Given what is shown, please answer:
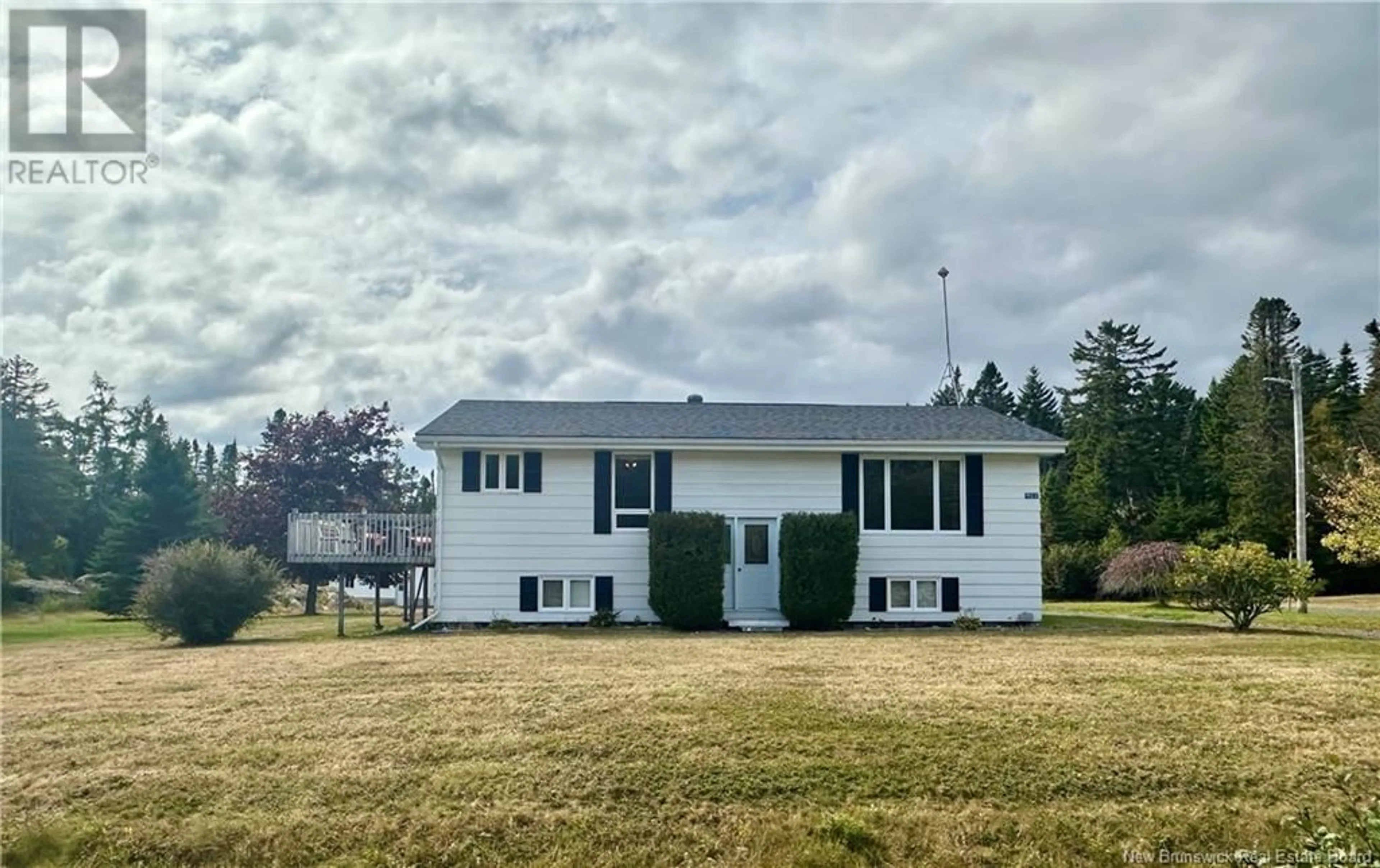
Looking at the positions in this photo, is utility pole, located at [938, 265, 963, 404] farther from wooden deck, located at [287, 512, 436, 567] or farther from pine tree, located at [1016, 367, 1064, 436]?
pine tree, located at [1016, 367, 1064, 436]

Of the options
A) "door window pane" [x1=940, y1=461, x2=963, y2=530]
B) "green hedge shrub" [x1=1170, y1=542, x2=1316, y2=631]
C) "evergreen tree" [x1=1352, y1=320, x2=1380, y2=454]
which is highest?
"evergreen tree" [x1=1352, y1=320, x2=1380, y2=454]

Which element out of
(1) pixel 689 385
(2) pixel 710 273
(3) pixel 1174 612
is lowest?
(3) pixel 1174 612

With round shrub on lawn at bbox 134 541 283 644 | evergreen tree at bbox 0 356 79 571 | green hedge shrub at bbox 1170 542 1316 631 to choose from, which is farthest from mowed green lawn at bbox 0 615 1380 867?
evergreen tree at bbox 0 356 79 571

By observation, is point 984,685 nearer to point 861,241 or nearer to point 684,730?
point 684,730

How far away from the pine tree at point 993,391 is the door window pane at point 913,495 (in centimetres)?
3448

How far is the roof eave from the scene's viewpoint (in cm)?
1783

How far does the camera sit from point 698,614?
17.0 meters

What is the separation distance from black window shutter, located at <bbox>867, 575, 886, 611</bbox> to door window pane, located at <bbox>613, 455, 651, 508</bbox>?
418 cm

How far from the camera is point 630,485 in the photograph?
60.1 ft

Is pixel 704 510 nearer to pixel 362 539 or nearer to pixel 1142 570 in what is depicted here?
pixel 362 539

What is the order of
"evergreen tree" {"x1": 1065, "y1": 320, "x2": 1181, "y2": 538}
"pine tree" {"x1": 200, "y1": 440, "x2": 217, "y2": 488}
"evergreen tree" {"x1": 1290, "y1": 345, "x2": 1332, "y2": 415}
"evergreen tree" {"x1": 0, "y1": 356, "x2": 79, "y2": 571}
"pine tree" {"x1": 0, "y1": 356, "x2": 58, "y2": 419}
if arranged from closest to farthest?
"evergreen tree" {"x1": 0, "y1": 356, "x2": 79, "y2": 571}, "evergreen tree" {"x1": 1290, "y1": 345, "x2": 1332, "y2": 415}, "evergreen tree" {"x1": 1065, "y1": 320, "x2": 1181, "y2": 538}, "pine tree" {"x1": 0, "y1": 356, "x2": 58, "y2": 419}, "pine tree" {"x1": 200, "y1": 440, "x2": 217, "y2": 488}

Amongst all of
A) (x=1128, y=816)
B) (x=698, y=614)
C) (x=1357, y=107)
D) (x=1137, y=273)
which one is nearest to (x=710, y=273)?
(x=698, y=614)

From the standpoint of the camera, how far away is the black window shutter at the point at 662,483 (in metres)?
18.2

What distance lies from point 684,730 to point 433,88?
894cm
